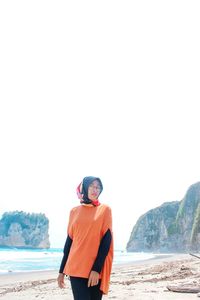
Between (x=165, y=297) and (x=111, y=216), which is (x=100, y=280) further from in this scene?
(x=165, y=297)

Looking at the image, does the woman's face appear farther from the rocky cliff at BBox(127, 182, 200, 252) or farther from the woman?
the rocky cliff at BBox(127, 182, 200, 252)

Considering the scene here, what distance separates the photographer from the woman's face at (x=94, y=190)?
4.15 meters

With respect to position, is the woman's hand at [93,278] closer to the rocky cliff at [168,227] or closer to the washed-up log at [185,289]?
the washed-up log at [185,289]

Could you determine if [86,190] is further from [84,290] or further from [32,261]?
[32,261]

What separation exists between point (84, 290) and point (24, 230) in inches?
6505

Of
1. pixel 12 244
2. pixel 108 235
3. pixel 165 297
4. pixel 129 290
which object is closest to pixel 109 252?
pixel 108 235

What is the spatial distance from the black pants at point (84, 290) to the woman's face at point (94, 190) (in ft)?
2.57

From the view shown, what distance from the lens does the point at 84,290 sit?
155 inches

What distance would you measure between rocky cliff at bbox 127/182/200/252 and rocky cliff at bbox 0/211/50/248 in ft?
116

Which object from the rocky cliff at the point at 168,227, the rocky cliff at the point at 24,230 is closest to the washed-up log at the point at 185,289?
the rocky cliff at the point at 168,227

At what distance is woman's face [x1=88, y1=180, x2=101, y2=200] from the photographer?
4152mm

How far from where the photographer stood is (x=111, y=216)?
4102 mm

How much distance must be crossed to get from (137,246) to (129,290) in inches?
5436

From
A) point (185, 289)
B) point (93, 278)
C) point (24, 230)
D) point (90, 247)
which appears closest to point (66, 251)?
point (90, 247)
